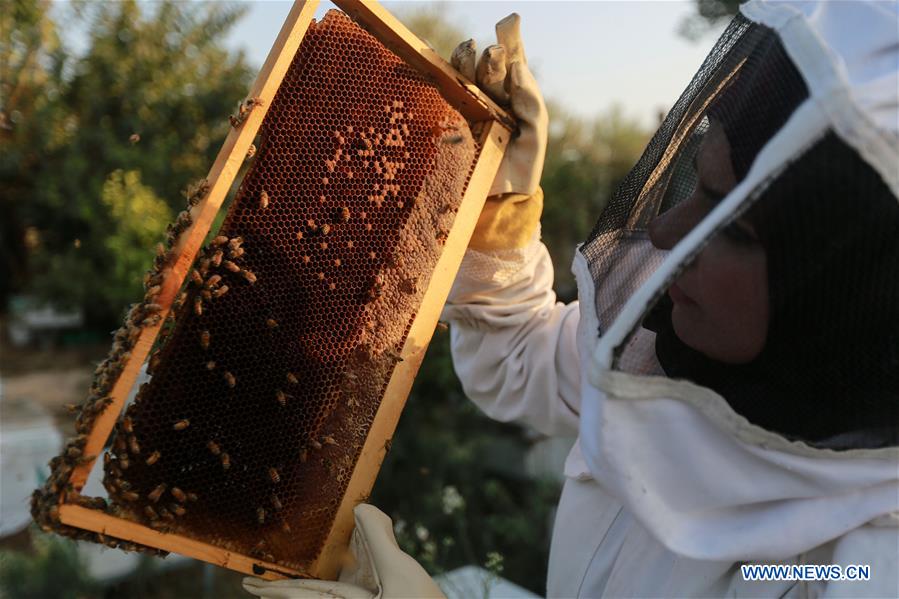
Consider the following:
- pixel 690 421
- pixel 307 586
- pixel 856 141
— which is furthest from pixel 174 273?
pixel 856 141

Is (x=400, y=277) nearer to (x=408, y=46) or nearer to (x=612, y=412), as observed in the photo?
(x=408, y=46)

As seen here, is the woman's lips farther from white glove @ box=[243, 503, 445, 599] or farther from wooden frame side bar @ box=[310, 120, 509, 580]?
white glove @ box=[243, 503, 445, 599]

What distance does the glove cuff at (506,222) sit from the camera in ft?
7.33

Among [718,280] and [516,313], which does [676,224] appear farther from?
[516,313]

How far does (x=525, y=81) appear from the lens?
2.06 m

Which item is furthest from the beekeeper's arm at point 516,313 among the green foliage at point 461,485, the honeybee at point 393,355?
the green foliage at point 461,485

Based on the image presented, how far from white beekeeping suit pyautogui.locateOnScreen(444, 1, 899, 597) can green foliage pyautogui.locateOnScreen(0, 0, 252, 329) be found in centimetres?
844

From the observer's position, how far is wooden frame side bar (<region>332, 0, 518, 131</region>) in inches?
73.8

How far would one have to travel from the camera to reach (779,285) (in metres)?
1.27

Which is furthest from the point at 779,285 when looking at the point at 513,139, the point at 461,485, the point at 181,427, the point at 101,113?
the point at 101,113

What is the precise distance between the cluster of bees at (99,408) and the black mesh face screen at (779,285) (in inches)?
43.9

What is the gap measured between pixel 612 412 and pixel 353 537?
3.18 feet

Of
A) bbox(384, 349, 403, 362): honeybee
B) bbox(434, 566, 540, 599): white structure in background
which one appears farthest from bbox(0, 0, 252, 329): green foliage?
bbox(384, 349, 403, 362): honeybee

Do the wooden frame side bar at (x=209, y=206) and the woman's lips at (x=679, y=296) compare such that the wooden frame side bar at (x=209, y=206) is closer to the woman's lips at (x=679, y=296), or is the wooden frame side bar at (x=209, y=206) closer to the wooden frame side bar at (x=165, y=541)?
the wooden frame side bar at (x=165, y=541)
